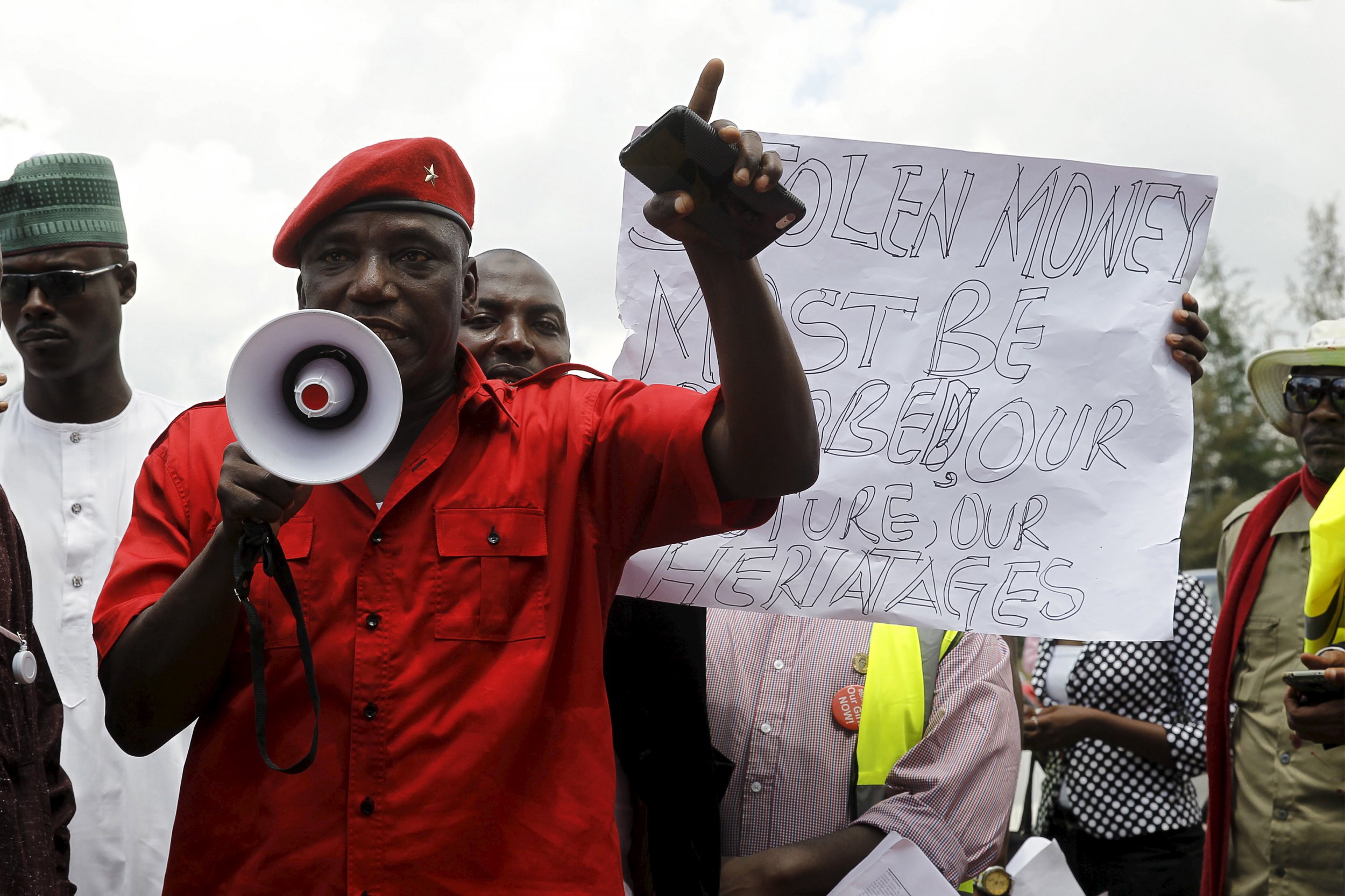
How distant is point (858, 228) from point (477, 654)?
1.65 m

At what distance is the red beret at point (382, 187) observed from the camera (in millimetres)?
2555

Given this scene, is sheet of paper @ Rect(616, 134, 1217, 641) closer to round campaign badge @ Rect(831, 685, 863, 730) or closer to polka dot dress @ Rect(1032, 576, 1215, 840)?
round campaign badge @ Rect(831, 685, 863, 730)

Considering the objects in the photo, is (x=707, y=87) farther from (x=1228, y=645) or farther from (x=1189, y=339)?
(x=1228, y=645)

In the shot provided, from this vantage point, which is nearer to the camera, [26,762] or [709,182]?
[709,182]

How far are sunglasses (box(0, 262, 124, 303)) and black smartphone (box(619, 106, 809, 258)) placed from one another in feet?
8.43

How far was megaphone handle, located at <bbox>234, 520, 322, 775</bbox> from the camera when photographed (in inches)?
82.9

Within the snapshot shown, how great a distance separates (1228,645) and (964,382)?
194 cm

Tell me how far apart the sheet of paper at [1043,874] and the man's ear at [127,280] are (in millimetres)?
3272

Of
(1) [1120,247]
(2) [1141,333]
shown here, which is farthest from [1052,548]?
(1) [1120,247]

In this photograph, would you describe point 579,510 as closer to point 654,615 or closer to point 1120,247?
point 654,615

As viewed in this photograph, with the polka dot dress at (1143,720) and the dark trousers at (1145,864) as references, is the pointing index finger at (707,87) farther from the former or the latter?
the dark trousers at (1145,864)

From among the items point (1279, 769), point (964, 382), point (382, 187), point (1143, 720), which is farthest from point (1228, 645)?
point (382, 187)

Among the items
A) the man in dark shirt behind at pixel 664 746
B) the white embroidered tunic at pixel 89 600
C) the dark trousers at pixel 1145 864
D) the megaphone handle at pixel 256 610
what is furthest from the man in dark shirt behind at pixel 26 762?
the dark trousers at pixel 1145 864

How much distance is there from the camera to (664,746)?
3311 millimetres
